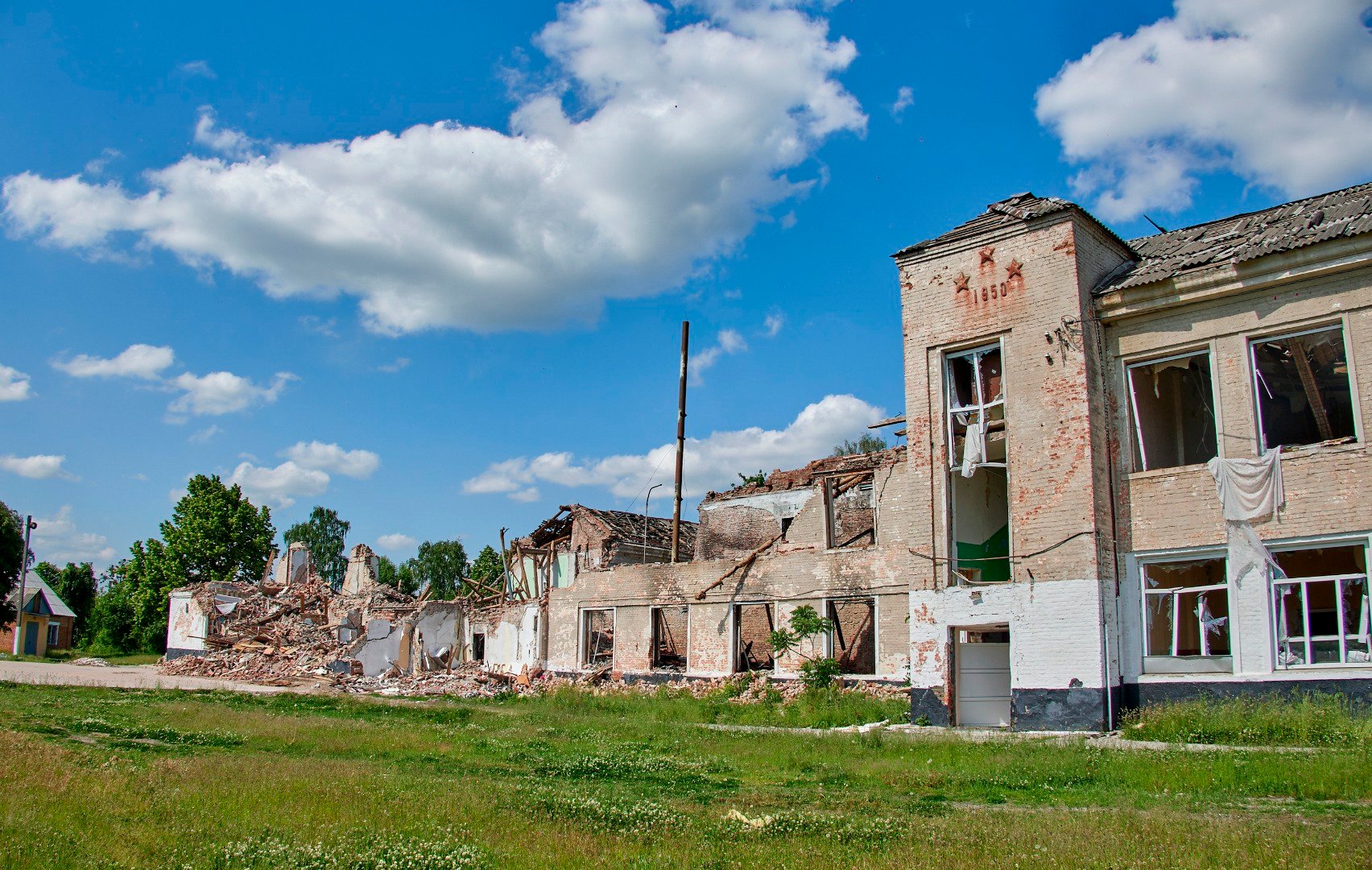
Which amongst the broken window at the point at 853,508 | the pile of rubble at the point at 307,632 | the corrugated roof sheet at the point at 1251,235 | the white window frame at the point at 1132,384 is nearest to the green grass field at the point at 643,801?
the white window frame at the point at 1132,384

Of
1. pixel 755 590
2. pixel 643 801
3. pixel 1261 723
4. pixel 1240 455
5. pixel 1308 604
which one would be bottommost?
pixel 643 801

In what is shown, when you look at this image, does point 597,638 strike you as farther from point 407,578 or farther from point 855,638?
point 407,578

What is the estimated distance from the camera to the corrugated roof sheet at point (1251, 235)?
15.2 meters

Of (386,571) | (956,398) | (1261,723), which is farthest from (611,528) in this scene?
(386,571)

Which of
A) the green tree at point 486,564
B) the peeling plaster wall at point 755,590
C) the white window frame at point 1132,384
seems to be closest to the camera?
the white window frame at point 1132,384

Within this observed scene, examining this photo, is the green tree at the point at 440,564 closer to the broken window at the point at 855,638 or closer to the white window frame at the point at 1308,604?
the broken window at the point at 855,638

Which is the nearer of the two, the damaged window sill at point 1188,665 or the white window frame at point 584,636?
the damaged window sill at point 1188,665

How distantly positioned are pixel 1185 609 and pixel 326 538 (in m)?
82.6

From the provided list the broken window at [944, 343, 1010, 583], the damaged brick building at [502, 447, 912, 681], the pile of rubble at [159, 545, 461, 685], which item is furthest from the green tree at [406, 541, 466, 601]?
the broken window at [944, 343, 1010, 583]

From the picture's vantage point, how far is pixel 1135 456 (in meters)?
17.0

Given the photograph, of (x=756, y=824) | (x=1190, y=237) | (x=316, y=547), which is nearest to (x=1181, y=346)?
(x=1190, y=237)

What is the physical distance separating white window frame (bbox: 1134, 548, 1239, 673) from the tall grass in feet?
2.31

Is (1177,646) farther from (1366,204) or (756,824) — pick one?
(756,824)

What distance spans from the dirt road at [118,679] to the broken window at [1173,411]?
871 inches
